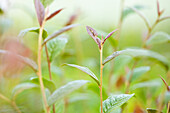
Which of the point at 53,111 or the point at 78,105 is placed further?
the point at 78,105

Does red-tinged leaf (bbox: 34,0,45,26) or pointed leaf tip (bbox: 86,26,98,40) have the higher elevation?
red-tinged leaf (bbox: 34,0,45,26)

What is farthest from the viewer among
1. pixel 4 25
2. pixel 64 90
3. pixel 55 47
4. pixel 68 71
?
pixel 68 71

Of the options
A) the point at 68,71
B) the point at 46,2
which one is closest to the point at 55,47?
the point at 46,2

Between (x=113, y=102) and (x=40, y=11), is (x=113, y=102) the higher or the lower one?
the lower one

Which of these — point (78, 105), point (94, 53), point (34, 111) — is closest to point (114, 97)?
point (34, 111)

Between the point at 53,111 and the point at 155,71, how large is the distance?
1177 mm

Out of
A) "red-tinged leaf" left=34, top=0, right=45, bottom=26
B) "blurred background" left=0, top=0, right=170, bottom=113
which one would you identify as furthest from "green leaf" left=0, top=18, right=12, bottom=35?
"red-tinged leaf" left=34, top=0, right=45, bottom=26

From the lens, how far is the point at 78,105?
1118mm

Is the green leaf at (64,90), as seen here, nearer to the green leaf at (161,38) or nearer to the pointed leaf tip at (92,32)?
the pointed leaf tip at (92,32)

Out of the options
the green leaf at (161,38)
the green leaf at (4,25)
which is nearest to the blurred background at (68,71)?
the green leaf at (4,25)

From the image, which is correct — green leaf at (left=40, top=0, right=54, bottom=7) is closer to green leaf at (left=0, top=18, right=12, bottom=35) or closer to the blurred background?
the blurred background

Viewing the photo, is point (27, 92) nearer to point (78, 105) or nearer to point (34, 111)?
point (34, 111)

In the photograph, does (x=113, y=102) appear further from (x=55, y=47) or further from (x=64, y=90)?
(x=55, y=47)

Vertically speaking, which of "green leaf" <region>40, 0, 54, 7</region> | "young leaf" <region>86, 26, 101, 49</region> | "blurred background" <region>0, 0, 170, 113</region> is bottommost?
"blurred background" <region>0, 0, 170, 113</region>
